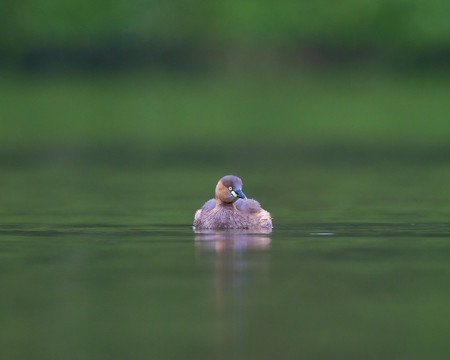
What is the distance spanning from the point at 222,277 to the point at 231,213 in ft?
10.0

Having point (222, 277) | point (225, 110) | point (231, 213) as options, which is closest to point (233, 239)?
point (231, 213)

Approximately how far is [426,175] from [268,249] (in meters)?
7.43

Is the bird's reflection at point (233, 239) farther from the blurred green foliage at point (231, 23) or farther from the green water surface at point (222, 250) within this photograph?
the blurred green foliage at point (231, 23)

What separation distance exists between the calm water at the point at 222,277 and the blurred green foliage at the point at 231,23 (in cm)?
4101

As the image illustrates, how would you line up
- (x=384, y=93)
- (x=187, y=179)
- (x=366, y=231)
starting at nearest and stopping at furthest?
(x=366, y=231) < (x=187, y=179) < (x=384, y=93)

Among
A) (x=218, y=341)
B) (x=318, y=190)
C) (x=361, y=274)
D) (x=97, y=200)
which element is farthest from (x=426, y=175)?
(x=218, y=341)

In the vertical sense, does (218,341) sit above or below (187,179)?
below

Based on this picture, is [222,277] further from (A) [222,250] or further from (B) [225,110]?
(B) [225,110]

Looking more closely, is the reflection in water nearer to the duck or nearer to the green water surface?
the green water surface

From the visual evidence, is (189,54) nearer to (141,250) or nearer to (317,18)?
(317,18)

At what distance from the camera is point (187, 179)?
760 inches

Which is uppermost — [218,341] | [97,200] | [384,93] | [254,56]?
[254,56]

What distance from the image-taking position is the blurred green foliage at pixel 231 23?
58281mm

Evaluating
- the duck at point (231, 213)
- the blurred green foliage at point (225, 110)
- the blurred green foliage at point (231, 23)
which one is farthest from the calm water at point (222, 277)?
the blurred green foliage at point (231, 23)
